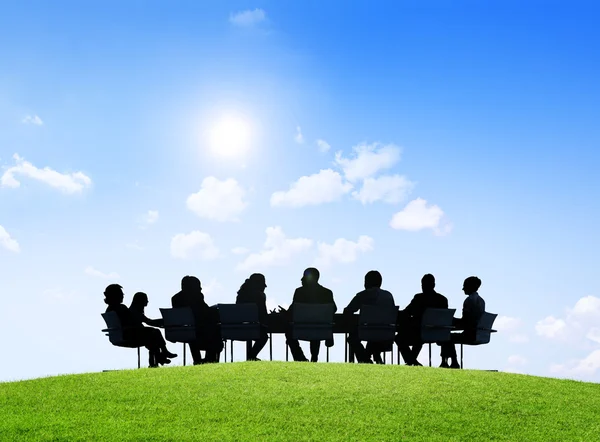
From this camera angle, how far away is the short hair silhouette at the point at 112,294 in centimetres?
1647

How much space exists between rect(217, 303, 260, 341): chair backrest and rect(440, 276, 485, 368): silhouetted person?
13.6ft

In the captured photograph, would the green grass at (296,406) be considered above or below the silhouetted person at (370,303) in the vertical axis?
below

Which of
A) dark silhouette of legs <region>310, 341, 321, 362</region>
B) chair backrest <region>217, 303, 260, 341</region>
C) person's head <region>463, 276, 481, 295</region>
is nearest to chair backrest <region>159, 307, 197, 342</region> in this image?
chair backrest <region>217, 303, 260, 341</region>

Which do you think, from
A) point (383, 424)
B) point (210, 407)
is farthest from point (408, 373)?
point (210, 407)

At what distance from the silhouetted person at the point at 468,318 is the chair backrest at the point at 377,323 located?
1570 millimetres

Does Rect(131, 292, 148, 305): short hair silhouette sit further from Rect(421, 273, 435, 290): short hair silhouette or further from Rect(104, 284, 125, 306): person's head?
Rect(421, 273, 435, 290): short hair silhouette

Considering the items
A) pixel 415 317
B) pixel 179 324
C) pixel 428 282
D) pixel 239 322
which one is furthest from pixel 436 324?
pixel 179 324

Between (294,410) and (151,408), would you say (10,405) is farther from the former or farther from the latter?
(294,410)

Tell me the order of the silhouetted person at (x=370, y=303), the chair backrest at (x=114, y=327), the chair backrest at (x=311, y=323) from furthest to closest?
the chair backrest at (x=114, y=327), the silhouetted person at (x=370, y=303), the chair backrest at (x=311, y=323)

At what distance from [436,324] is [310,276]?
112 inches

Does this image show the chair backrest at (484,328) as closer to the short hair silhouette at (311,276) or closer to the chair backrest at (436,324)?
the chair backrest at (436,324)

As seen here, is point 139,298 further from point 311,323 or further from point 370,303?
point 370,303

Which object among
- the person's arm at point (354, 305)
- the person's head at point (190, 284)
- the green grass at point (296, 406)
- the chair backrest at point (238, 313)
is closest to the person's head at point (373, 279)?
the person's arm at point (354, 305)

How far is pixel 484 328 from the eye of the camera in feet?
55.6
